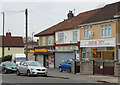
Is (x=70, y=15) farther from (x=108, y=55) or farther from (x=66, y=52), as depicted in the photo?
(x=108, y=55)

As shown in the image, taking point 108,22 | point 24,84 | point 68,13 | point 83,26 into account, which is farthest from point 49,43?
point 24,84

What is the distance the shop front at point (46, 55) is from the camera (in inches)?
1684

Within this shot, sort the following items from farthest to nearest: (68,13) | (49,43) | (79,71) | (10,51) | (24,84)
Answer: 1. (10,51)
2. (68,13)
3. (49,43)
4. (79,71)
5. (24,84)

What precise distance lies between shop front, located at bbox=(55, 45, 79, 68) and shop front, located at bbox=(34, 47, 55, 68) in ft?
4.07

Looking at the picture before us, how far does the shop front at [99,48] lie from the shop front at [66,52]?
70.7 inches

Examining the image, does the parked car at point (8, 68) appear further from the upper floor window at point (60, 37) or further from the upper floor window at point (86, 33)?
the upper floor window at point (86, 33)

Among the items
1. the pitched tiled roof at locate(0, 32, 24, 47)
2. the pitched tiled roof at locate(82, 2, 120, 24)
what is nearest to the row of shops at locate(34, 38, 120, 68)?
the pitched tiled roof at locate(82, 2, 120, 24)

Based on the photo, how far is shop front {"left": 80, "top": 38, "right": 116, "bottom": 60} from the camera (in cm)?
3098

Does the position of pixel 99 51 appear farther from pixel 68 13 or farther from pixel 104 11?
pixel 68 13

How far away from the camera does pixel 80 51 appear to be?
35688 mm

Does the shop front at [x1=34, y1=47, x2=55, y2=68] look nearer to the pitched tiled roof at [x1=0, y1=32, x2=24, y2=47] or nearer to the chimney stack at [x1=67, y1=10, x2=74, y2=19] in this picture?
the chimney stack at [x1=67, y1=10, x2=74, y2=19]

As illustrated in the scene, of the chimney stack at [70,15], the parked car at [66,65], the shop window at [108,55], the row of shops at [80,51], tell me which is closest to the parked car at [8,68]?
the parked car at [66,65]

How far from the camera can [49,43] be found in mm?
44031

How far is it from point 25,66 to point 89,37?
33.5 feet
